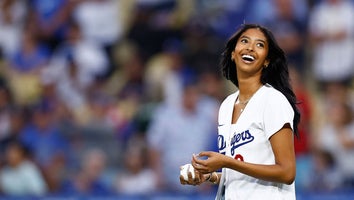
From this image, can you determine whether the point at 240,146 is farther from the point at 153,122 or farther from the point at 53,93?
the point at 53,93

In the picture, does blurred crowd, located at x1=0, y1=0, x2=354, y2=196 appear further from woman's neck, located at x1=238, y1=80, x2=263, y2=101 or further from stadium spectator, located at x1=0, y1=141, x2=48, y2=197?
woman's neck, located at x1=238, y1=80, x2=263, y2=101

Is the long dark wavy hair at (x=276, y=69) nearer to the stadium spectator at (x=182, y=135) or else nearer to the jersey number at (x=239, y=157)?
the jersey number at (x=239, y=157)

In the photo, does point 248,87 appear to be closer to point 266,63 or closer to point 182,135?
point 266,63

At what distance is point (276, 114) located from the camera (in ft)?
15.0

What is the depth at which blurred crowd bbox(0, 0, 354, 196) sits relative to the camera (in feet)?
33.8

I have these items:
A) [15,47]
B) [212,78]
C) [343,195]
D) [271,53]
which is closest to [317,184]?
[343,195]

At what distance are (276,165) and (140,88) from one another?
261 inches

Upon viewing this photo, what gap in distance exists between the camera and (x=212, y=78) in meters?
10.7

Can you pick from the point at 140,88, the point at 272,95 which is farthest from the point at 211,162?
the point at 140,88

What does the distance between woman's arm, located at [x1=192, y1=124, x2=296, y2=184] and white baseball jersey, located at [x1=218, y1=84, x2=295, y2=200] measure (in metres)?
0.05

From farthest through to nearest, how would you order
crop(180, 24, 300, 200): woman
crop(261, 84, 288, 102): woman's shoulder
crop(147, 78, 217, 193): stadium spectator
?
crop(147, 78, 217, 193): stadium spectator < crop(261, 84, 288, 102): woman's shoulder < crop(180, 24, 300, 200): woman

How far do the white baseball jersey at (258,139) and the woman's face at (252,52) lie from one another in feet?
0.46

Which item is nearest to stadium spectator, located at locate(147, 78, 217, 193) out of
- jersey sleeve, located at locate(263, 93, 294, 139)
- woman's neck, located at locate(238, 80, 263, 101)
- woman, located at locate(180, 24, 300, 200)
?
woman, located at locate(180, 24, 300, 200)

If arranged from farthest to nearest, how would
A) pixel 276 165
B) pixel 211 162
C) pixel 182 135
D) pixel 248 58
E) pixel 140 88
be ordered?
pixel 140 88 → pixel 182 135 → pixel 248 58 → pixel 276 165 → pixel 211 162
